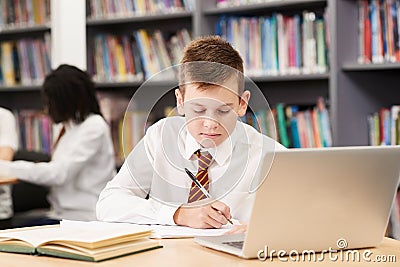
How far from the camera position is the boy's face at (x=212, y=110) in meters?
1.49

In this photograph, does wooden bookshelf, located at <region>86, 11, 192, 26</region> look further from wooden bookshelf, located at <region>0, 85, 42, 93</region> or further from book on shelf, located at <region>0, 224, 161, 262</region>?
book on shelf, located at <region>0, 224, 161, 262</region>

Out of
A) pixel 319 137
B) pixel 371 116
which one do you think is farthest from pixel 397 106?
pixel 319 137

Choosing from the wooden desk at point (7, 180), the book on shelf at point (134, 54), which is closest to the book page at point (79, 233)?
the wooden desk at point (7, 180)

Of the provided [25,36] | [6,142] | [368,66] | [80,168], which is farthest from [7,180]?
[25,36]

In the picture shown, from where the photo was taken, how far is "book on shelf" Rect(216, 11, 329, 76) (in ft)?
11.1

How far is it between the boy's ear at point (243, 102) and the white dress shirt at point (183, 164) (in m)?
0.02

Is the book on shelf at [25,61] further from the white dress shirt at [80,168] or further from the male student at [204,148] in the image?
the male student at [204,148]

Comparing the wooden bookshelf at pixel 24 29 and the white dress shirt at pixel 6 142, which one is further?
the wooden bookshelf at pixel 24 29

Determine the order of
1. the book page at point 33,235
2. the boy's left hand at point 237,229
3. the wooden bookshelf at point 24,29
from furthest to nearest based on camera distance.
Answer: the wooden bookshelf at point 24,29 → the boy's left hand at point 237,229 → the book page at point 33,235

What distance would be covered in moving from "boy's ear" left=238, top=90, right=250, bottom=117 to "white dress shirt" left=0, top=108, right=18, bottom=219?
84.1 inches

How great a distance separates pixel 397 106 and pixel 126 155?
1.92m

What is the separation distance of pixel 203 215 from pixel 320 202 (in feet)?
1.08

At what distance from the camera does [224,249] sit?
1.45 metres

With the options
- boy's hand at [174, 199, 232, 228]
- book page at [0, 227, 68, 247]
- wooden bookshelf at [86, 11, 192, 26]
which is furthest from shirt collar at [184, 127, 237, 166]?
wooden bookshelf at [86, 11, 192, 26]
